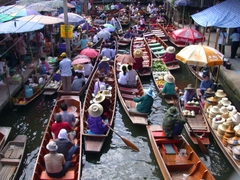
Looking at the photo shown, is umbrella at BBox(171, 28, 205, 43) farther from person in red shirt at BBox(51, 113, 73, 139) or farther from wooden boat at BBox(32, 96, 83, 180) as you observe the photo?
person in red shirt at BBox(51, 113, 73, 139)

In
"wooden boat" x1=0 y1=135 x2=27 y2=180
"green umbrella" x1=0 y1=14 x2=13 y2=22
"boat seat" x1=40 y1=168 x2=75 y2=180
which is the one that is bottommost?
"wooden boat" x1=0 y1=135 x2=27 y2=180

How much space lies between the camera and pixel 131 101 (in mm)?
11719

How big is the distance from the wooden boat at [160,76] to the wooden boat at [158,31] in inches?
256

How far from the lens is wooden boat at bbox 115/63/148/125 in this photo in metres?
10.3

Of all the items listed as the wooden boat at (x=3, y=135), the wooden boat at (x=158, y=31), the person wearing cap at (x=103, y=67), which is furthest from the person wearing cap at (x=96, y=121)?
the wooden boat at (x=158, y=31)

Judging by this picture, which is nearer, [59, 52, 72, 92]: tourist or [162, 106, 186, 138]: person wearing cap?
[162, 106, 186, 138]: person wearing cap

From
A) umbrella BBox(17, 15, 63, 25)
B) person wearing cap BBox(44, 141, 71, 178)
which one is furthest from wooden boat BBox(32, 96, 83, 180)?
umbrella BBox(17, 15, 63, 25)

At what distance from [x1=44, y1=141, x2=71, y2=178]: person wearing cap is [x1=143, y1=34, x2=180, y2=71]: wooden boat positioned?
967 cm

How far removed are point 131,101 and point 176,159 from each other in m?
3.87

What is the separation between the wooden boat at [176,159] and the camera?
772 centimetres

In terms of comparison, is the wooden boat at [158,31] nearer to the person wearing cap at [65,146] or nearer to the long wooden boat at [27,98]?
the long wooden boat at [27,98]

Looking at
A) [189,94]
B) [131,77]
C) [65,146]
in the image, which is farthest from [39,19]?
[65,146]

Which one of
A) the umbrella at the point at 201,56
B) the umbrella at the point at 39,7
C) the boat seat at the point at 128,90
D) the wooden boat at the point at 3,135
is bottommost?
the wooden boat at the point at 3,135

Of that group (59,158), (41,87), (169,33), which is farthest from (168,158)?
(169,33)
